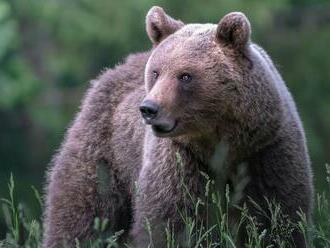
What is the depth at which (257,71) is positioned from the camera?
25.0 ft

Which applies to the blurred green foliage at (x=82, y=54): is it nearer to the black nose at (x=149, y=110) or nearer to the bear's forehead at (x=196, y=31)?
the bear's forehead at (x=196, y=31)

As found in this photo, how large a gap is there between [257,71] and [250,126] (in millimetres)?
331

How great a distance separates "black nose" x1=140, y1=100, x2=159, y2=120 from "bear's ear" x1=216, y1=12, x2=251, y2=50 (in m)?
0.69

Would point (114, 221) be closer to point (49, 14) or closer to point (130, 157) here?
point (130, 157)

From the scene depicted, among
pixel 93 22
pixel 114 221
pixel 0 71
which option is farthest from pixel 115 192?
pixel 93 22

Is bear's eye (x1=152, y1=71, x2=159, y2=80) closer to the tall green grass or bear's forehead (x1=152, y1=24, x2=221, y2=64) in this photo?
bear's forehead (x1=152, y1=24, x2=221, y2=64)

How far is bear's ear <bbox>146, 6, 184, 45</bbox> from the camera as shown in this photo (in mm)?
7914

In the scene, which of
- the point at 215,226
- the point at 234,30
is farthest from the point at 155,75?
the point at 215,226

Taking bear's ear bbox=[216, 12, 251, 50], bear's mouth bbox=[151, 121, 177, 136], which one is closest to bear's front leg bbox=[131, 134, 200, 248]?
bear's mouth bbox=[151, 121, 177, 136]

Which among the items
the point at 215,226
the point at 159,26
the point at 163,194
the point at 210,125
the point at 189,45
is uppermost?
the point at 159,26

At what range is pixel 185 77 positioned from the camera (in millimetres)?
7547

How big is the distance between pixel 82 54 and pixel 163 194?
75.2ft

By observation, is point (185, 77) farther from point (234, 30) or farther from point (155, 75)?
point (234, 30)

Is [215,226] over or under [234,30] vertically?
under
